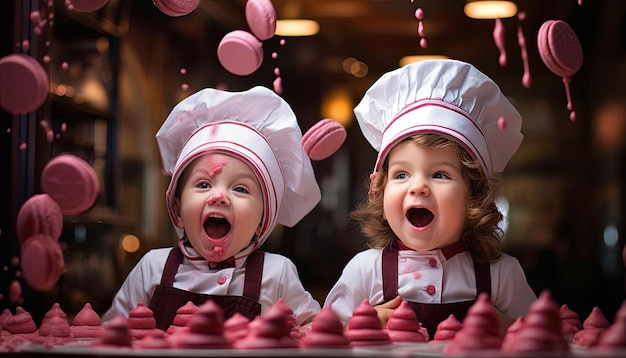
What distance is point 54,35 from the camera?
3.24 m

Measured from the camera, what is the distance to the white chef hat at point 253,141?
1999 millimetres

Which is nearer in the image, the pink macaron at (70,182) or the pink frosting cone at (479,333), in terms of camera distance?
the pink frosting cone at (479,333)

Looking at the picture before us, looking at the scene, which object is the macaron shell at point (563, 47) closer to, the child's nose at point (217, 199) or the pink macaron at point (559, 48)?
the pink macaron at point (559, 48)

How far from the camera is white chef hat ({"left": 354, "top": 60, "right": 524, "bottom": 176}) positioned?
1.91 meters

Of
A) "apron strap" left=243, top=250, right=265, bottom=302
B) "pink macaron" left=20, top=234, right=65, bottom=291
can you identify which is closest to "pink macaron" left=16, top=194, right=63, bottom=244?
"pink macaron" left=20, top=234, right=65, bottom=291

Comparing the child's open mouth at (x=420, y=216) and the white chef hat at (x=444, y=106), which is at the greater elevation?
the white chef hat at (x=444, y=106)

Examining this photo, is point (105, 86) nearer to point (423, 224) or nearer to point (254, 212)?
point (254, 212)

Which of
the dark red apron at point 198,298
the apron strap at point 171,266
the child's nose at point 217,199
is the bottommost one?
the dark red apron at point 198,298

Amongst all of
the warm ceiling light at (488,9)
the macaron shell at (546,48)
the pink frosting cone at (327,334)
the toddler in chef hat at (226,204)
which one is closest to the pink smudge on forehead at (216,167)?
the toddler in chef hat at (226,204)

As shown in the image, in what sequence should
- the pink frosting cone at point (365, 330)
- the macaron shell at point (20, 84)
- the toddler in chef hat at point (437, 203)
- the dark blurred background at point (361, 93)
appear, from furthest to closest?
1. the dark blurred background at point (361, 93)
2. the toddler in chef hat at point (437, 203)
3. the macaron shell at point (20, 84)
4. the pink frosting cone at point (365, 330)

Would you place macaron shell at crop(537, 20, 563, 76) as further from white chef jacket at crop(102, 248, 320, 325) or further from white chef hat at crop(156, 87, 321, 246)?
white chef jacket at crop(102, 248, 320, 325)

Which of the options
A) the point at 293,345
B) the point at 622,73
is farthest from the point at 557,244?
the point at 293,345

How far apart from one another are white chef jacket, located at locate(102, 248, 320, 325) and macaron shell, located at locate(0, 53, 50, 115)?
53 cm

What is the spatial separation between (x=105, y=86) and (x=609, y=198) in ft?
9.43
